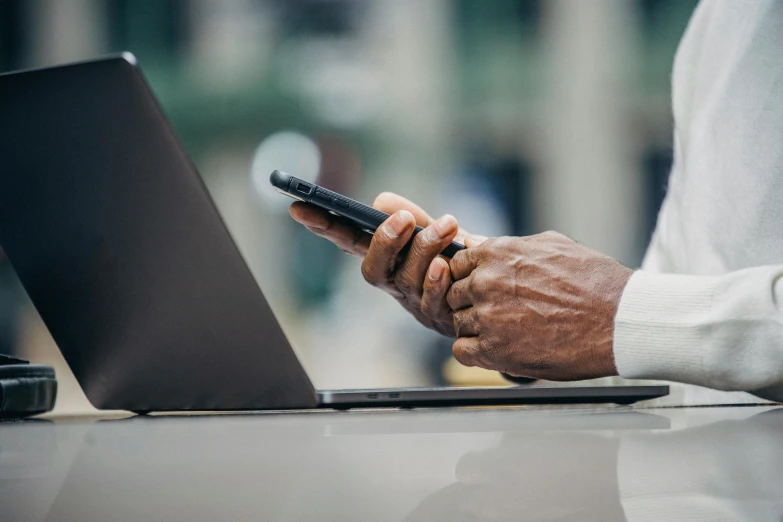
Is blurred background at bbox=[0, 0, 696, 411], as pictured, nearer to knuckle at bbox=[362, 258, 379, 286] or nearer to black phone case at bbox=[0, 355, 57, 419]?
knuckle at bbox=[362, 258, 379, 286]

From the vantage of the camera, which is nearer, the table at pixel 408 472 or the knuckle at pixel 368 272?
the table at pixel 408 472

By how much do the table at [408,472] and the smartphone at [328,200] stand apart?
17 cm

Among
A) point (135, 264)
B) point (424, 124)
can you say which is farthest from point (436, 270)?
point (424, 124)

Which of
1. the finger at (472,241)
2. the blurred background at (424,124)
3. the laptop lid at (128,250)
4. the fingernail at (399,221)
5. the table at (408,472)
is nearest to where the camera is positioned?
the table at (408,472)

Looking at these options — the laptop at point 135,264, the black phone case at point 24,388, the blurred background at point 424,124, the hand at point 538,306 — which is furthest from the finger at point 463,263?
the blurred background at point 424,124

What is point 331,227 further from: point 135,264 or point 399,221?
point 135,264

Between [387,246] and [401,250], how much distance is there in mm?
26

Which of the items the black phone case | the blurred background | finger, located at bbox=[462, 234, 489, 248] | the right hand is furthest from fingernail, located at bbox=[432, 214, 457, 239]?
the blurred background

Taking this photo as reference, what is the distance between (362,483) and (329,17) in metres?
3.26

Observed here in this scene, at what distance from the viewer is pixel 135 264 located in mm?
370

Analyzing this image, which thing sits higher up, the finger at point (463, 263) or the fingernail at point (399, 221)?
→ the fingernail at point (399, 221)

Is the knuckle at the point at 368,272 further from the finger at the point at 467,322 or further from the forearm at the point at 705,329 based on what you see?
the forearm at the point at 705,329

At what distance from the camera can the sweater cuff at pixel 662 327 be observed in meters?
0.39

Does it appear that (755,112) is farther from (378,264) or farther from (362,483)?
(362,483)
